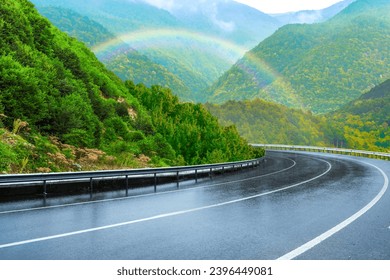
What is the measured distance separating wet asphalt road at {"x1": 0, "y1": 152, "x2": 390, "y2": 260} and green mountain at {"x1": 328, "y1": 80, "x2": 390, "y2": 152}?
521 feet

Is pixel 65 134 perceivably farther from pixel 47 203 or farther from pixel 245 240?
pixel 245 240

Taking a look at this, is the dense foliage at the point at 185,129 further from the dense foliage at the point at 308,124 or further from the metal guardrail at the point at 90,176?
the dense foliage at the point at 308,124

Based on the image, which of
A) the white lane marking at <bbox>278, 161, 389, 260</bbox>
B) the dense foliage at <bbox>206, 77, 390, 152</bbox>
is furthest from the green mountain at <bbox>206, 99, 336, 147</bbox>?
the white lane marking at <bbox>278, 161, 389, 260</bbox>

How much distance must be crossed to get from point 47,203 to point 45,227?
3580mm

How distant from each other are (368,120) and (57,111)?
7007 inches

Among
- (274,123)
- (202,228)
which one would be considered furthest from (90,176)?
(274,123)

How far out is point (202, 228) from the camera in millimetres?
9266

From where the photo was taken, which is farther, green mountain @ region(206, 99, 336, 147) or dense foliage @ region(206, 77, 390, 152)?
green mountain @ region(206, 99, 336, 147)

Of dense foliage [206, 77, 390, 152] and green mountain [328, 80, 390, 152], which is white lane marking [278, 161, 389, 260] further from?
green mountain [328, 80, 390, 152]

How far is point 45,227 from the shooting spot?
30.1 feet

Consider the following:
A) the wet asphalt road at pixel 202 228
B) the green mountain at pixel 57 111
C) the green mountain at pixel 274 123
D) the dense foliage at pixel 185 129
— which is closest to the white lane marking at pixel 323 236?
the wet asphalt road at pixel 202 228

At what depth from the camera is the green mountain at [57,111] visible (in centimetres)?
1814

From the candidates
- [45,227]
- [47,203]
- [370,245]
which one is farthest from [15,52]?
[370,245]

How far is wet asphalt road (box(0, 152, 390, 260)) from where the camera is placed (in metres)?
7.14
